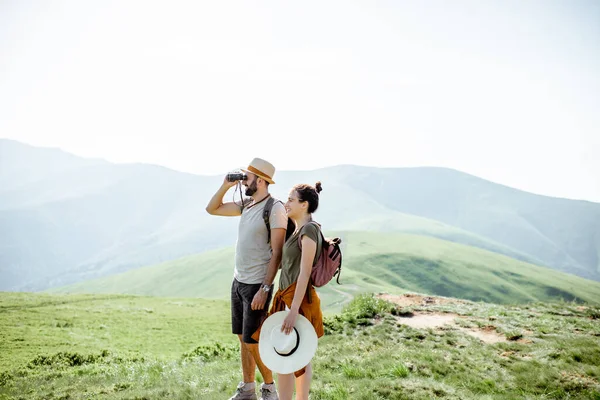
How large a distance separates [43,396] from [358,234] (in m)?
160

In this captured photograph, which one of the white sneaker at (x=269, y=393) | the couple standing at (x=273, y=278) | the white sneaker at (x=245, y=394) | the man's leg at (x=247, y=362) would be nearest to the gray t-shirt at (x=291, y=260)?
the couple standing at (x=273, y=278)

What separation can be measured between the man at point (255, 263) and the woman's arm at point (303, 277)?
0.58 meters

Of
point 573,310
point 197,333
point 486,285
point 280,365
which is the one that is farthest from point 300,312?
point 486,285

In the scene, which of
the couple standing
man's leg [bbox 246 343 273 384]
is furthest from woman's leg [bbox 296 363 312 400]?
man's leg [bbox 246 343 273 384]

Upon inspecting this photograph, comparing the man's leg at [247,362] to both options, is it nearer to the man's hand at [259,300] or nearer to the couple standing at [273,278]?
the couple standing at [273,278]

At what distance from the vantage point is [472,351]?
9.71m

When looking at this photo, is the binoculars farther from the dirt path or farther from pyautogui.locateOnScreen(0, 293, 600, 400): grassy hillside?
the dirt path

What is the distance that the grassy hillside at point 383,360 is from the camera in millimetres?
7203

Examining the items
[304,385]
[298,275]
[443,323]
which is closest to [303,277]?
[298,275]

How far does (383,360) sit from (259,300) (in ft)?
15.3

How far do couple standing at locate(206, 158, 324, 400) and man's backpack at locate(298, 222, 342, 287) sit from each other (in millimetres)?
142

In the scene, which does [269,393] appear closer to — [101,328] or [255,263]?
[255,263]

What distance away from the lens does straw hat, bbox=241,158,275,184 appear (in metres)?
5.78

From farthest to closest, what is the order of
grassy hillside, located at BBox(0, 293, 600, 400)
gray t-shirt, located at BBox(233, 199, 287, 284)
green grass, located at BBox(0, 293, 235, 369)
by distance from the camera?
green grass, located at BBox(0, 293, 235, 369), grassy hillside, located at BBox(0, 293, 600, 400), gray t-shirt, located at BBox(233, 199, 287, 284)
